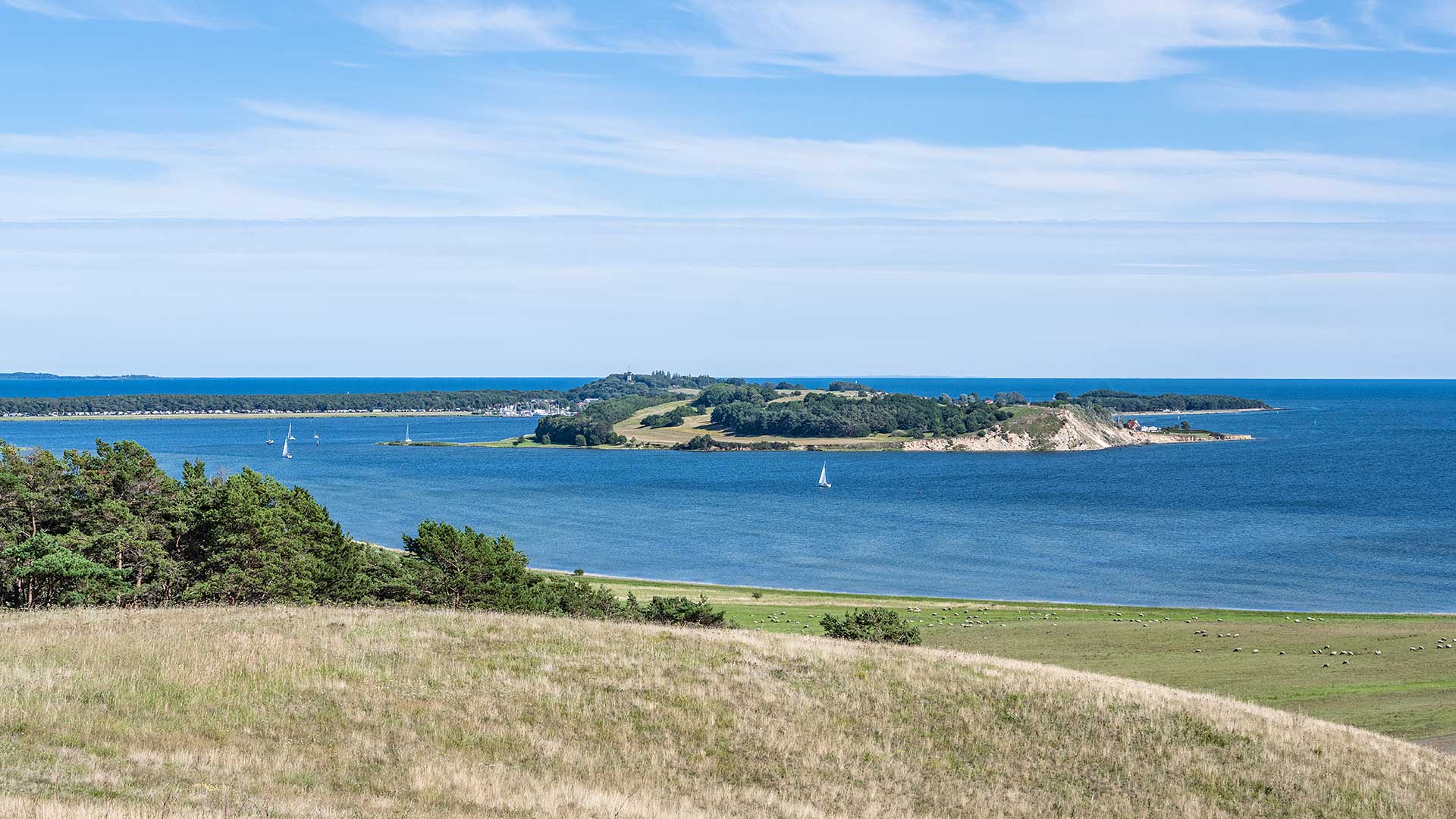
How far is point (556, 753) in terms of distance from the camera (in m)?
18.7

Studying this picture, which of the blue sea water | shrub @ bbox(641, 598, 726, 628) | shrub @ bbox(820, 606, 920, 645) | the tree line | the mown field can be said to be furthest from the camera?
the blue sea water

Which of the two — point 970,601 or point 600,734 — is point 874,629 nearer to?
point 600,734

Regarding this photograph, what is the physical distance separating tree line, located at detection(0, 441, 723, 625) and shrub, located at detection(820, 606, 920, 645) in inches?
202

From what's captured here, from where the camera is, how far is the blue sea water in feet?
240

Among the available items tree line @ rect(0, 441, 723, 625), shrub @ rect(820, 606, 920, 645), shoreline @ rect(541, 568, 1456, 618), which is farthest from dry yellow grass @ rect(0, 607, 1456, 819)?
shoreline @ rect(541, 568, 1456, 618)

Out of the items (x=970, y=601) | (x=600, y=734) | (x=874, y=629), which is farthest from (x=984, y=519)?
(x=600, y=734)

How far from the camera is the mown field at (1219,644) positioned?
34.1 m

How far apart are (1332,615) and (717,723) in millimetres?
49099

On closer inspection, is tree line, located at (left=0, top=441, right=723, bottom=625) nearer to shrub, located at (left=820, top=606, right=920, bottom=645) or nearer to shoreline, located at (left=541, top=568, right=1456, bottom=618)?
shrub, located at (left=820, top=606, right=920, bottom=645)

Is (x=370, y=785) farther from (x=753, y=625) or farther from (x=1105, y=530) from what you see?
(x=1105, y=530)

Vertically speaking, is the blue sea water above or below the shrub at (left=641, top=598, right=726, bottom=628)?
below

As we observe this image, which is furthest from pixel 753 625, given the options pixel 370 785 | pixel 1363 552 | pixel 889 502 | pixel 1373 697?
pixel 889 502

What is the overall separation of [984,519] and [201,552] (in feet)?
269

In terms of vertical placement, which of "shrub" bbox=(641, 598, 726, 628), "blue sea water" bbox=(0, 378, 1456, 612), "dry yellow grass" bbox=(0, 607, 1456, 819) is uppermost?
"dry yellow grass" bbox=(0, 607, 1456, 819)
